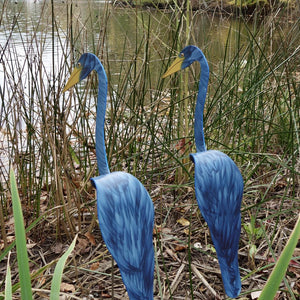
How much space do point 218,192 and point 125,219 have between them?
0.61ft

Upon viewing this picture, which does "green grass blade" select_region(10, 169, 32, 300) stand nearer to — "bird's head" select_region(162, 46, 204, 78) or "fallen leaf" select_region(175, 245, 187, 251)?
"bird's head" select_region(162, 46, 204, 78)

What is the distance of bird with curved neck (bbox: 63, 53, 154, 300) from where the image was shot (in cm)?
66

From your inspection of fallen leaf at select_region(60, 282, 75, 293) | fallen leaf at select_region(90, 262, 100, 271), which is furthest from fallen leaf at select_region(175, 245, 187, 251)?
fallen leaf at select_region(60, 282, 75, 293)

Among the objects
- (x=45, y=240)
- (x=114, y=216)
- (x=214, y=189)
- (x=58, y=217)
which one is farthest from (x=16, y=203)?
(x=45, y=240)

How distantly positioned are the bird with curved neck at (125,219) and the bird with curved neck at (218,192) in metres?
0.11

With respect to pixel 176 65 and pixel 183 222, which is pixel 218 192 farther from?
pixel 183 222

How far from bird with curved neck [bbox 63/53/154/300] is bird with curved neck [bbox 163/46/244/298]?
4.4 inches

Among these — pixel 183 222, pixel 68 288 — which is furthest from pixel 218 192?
pixel 183 222

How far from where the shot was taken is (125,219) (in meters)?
0.68

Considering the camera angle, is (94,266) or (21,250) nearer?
(21,250)

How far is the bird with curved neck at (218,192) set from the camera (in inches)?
→ 29.1

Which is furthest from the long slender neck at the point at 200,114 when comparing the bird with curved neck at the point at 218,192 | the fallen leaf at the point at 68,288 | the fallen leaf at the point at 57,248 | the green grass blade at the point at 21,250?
the fallen leaf at the point at 57,248

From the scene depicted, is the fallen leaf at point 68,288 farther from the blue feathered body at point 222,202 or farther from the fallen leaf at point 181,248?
the blue feathered body at point 222,202

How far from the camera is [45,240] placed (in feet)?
5.10
